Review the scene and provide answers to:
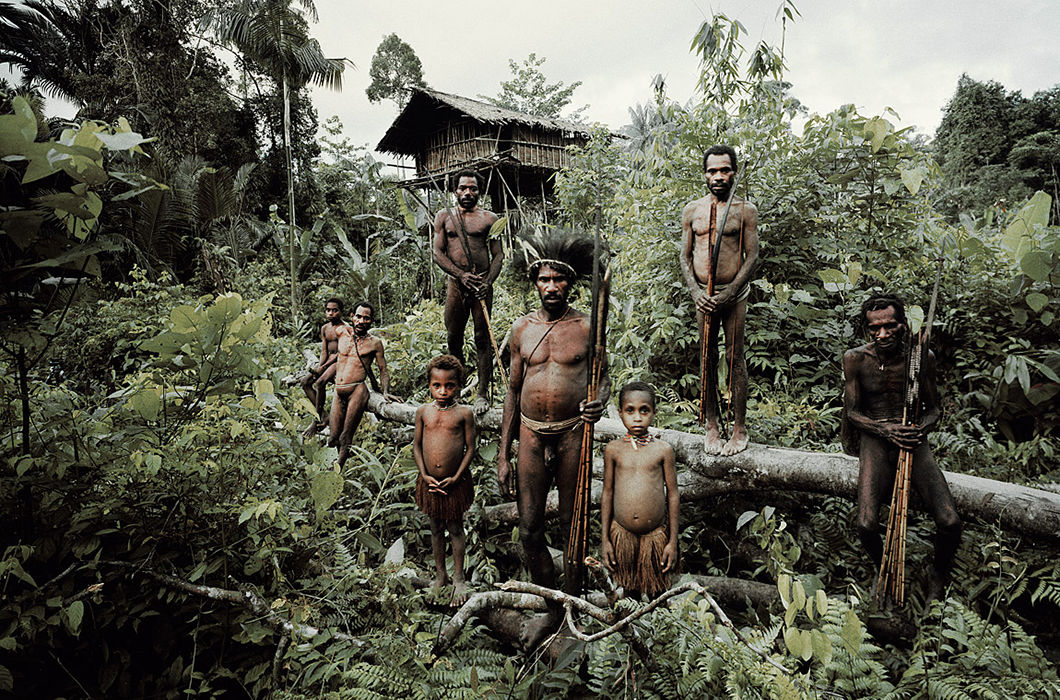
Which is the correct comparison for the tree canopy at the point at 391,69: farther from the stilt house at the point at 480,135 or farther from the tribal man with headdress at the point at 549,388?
the tribal man with headdress at the point at 549,388

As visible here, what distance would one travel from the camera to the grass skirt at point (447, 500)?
128 inches

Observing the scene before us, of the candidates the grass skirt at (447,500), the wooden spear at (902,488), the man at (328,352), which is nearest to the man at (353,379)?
the man at (328,352)

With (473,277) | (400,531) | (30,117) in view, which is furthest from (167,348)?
(400,531)

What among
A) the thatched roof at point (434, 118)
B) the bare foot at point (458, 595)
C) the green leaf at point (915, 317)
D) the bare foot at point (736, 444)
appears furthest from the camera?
the thatched roof at point (434, 118)

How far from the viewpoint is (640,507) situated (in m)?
2.53

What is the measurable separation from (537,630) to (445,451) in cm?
110

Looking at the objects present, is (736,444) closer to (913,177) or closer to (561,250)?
(561,250)

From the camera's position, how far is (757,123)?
583 centimetres

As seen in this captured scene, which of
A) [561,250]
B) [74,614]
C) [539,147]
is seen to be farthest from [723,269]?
[539,147]

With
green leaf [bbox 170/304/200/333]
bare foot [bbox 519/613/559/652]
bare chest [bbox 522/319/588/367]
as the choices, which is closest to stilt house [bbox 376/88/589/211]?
bare chest [bbox 522/319/588/367]

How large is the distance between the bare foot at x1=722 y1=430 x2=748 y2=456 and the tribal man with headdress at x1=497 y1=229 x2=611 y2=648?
3.75 feet

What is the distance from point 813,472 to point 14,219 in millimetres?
3988

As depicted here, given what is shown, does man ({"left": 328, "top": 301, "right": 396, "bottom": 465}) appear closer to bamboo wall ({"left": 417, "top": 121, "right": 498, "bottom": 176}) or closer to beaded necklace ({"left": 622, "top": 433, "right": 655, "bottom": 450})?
beaded necklace ({"left": 622, "top": 433, "right": 655, "bottom": 450})

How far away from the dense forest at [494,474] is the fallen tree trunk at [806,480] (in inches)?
1.1
